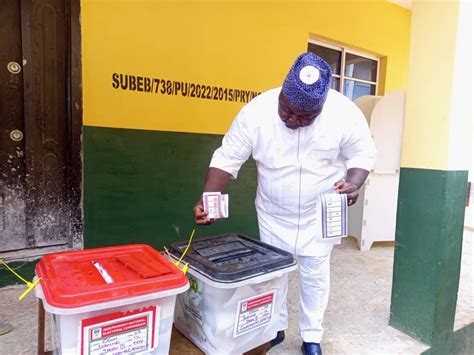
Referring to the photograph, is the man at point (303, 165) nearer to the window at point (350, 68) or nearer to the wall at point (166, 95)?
the wall at point (166, 95)

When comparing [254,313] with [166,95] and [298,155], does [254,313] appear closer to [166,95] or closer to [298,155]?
[298,155]

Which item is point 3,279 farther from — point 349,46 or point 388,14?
point 388,14

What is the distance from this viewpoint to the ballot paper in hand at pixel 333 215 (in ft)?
5.29

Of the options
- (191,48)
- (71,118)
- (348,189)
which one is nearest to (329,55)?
(191,48)

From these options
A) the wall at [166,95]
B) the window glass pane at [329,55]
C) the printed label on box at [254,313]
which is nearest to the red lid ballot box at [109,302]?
the printed label on box at [254,313]

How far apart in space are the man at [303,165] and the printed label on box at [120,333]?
0.75 meters

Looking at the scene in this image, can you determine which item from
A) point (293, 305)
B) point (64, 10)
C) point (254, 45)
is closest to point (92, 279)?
point (293, 305)

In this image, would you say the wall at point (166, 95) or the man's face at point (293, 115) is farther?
the wall at point (166, 95)

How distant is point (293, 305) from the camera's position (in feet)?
8.73

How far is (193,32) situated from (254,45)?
2.32ft

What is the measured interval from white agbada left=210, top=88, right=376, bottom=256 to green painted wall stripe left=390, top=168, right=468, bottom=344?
21.5 inches

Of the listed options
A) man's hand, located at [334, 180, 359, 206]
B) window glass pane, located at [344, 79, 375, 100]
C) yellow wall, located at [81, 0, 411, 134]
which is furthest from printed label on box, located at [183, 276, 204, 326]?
window glass pane, located at [344, 79, 375, 100]

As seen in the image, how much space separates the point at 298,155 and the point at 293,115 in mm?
223

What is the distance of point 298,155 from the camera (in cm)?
180
